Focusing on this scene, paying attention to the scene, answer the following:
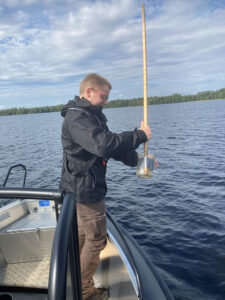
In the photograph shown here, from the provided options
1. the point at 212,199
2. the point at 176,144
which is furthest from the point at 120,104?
the point at 212,199

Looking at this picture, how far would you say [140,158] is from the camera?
3244 millimetres

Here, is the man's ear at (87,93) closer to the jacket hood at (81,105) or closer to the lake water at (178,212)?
the jacket hood at (81,105)

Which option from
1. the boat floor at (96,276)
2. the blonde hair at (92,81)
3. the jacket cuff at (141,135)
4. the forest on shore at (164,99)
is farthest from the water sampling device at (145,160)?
the forest on shore at (164,99)

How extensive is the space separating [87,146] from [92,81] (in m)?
0.76

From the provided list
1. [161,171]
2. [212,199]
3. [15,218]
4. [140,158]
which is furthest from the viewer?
[161,171]

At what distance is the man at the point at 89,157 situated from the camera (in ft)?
8.43

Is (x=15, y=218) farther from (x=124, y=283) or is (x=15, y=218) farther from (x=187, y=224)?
(x=187, y=224)

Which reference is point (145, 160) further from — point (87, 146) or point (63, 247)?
point (63, 247)

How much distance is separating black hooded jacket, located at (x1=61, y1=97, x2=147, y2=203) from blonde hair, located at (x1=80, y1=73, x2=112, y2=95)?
0.50ft

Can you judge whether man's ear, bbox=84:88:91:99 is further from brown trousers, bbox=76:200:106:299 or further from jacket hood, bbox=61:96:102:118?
brown trousers, bbox=76:200:106:299

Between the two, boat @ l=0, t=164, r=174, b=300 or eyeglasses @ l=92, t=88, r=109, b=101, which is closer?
eyeglasses @ l=92, t=88, r=109, b=101

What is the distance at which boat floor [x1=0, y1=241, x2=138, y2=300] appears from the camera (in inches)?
123

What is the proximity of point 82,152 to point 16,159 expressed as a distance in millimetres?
16608

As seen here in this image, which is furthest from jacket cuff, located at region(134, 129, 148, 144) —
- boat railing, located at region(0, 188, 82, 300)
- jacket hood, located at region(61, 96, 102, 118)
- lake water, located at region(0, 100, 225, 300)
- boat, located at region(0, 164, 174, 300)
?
lake water, located at region(0, 100, 225, 300)
